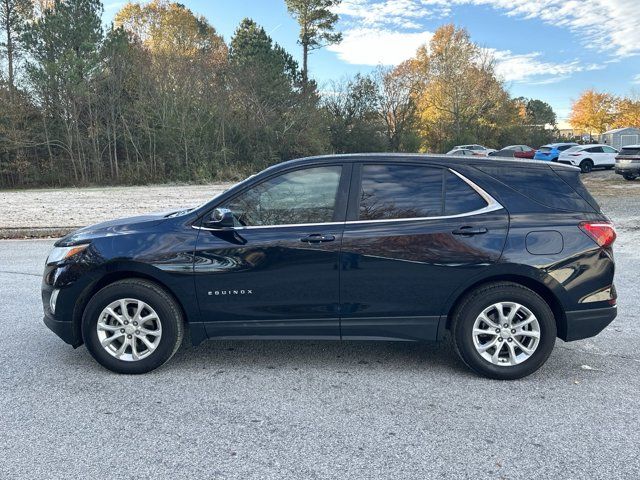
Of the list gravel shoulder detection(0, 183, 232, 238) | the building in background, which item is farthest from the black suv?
the building in background

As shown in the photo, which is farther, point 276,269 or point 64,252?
point 64,252

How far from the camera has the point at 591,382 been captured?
3705mm

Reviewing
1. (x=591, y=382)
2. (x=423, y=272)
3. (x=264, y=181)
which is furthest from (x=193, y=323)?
(x=591, y=382)

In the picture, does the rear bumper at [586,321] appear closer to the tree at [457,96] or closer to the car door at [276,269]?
the car door at [276,269]

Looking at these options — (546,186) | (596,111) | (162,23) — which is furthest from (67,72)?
(596,111)

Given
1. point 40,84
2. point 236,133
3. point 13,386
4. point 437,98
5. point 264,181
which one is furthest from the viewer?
point 437,98

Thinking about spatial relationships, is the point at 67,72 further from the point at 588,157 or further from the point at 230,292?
the point at 588,157

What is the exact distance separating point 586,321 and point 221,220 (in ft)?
9.37

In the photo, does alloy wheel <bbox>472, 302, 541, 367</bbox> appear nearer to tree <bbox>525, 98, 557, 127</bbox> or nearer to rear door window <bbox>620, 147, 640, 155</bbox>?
rear door window <bbox>620, 147, 640, 155</bbox>

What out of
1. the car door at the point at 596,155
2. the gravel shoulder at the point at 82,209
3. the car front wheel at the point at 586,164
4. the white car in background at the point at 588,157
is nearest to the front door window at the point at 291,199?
the gravel shoulder at the point at 82,209

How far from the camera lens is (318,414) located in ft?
10.7

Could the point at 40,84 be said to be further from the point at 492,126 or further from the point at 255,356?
the point at 492,126

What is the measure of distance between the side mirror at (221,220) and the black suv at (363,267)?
13 mm

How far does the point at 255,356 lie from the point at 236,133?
91.1 ft
